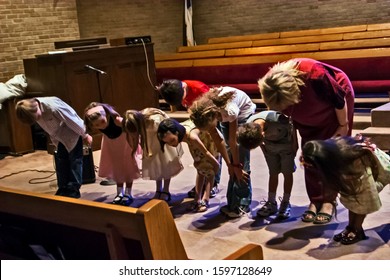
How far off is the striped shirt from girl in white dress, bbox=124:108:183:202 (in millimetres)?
511

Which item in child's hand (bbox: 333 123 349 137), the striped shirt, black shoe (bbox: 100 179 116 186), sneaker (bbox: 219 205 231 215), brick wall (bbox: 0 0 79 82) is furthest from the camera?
brick wall (bbox: 0 0 79 82)

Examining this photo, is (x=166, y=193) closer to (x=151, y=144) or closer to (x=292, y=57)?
(x=151, y=144)

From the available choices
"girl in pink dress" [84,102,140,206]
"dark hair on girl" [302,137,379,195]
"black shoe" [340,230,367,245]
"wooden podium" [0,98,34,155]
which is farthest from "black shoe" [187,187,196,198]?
"wooden podium" [0,98,34,155]

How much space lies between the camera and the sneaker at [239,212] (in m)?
3.53

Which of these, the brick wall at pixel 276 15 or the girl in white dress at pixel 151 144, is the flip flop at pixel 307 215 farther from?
the brick wall at pixel 276 15

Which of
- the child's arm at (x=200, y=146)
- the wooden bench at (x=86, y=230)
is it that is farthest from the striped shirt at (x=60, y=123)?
the wooden bench at (x=86, y=230)

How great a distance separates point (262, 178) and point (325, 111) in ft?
4.60

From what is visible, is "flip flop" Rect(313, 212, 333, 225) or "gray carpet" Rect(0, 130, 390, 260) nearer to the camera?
"gray carpet" Rect(0, 130, 390, 260)

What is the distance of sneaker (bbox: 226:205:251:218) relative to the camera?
3.53m

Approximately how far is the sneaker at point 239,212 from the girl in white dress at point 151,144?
0.54m

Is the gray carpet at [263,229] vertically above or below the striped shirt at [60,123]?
below

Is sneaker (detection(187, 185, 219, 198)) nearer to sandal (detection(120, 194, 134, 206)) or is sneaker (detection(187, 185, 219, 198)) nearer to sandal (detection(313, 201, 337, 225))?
sandal (detection(120, 194, 134, 206))

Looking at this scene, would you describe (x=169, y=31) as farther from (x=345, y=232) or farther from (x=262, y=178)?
(x=345, y=232)

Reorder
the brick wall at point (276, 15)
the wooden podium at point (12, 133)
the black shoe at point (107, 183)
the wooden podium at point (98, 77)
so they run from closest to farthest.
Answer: the black shoe at point (107, 183)
the wooden podium at point (98, 77)
the wooden podium at point (12, 133)
the brick wall at point (276, 15)
